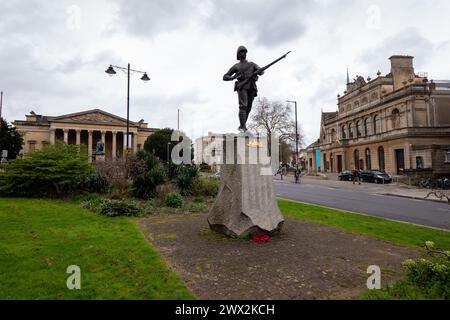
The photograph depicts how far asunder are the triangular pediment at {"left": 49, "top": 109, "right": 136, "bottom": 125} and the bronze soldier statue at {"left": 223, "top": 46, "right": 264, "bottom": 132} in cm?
6930

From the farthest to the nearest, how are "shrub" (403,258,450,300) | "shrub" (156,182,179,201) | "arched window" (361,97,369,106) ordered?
"arched window" (361,97,369,106)
"shrub" (156,182,179,201)
"shrub" (403,258,450,300)

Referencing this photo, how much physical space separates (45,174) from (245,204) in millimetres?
11038

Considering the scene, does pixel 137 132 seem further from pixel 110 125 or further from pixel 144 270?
pixel 144 270

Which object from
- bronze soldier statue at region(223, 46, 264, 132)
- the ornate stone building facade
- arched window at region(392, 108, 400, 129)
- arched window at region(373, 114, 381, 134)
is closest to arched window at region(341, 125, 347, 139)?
the ornate stone building facade

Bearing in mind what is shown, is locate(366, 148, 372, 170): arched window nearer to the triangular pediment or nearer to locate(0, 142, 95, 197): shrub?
locate(0, 142, 95, 197): shrub

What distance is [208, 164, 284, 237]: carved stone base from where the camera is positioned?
689 cm

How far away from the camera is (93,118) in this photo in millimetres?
70188

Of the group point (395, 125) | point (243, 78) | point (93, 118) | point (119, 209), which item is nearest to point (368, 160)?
point (395, 125)

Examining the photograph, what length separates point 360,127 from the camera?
55.0 metres

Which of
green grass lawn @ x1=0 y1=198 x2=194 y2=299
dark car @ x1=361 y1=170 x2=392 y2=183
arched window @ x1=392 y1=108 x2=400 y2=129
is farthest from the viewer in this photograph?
arched window @ x1=392 y1=108 x2=400 y2=129

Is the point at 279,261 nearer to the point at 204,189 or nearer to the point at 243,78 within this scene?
the point at 243,78

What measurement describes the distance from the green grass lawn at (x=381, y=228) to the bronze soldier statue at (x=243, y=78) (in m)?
4.48

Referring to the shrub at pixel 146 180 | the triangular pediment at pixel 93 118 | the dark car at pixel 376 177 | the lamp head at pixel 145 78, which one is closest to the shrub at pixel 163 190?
the shrub at pixel 146 180
